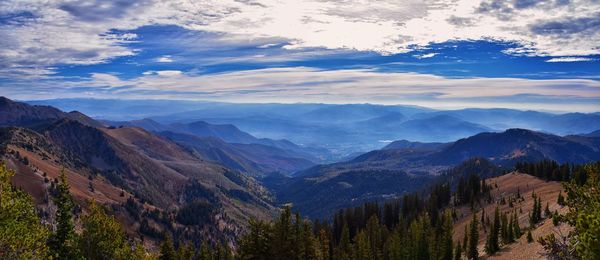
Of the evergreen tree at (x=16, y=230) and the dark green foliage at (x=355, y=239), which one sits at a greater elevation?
the evergreen tree at (x=16, y=230)

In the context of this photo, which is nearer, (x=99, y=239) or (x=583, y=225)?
(x=583, y=225)

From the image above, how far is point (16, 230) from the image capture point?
25734 millimetres

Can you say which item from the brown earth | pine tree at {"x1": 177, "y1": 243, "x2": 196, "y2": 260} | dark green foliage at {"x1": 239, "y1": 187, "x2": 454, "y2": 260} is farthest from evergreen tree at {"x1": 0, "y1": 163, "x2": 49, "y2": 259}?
pine tree at {"x1": 177, "y1": 243, "x2": 196, "y2": 260}

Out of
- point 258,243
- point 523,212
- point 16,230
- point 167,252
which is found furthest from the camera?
point 523,212

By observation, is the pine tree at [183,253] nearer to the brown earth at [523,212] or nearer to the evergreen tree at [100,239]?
the evergreen tree at [100,239]

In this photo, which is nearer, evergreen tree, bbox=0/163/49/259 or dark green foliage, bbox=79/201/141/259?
evergreen tree, bbox=0/163/49/259

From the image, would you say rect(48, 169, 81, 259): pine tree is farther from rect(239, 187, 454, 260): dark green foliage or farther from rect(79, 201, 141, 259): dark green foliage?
rect(239, 187, 454, 260): dark green foliage

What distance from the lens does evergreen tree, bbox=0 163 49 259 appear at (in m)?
25.2

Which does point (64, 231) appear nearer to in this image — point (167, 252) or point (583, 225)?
point (167, 252)

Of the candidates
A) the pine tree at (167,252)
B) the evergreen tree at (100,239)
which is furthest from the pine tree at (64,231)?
the pine tree at (167,252)

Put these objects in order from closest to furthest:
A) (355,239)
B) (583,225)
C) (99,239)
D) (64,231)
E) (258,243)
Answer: (583,225)
(99,239)
(64,231)
(258,243)
(355,239)

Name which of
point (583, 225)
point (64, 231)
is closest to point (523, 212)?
point (583, 225)

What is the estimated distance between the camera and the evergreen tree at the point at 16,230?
2521cm

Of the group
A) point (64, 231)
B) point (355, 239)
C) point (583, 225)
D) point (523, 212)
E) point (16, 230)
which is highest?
point (583, 225)
